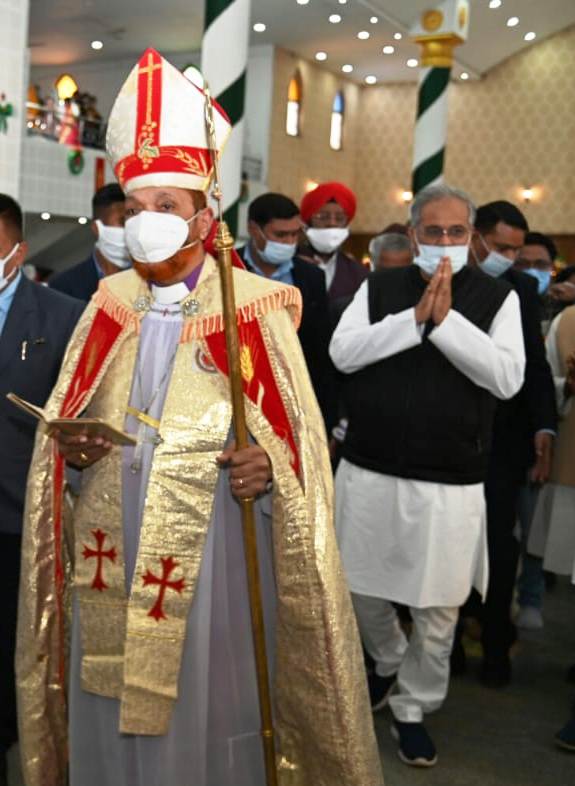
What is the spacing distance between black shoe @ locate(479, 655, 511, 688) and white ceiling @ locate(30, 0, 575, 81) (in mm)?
13546

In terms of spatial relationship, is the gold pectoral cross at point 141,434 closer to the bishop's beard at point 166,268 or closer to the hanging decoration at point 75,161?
the bishop's beard at point 166,268

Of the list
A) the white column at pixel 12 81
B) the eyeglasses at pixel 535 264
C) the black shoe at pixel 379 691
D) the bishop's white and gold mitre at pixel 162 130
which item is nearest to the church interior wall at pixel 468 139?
the white column at pixel 12 81

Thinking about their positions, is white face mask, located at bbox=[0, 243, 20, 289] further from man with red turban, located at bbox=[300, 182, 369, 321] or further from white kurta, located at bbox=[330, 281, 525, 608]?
man with red turban, located at bbox=[300, 182, 369, 321]

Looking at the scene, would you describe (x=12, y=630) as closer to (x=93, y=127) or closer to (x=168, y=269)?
(x=168, y=269)

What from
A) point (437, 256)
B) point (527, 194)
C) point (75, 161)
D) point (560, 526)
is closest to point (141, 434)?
point (437, 256)

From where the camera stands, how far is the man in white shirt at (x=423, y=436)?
12.0ft

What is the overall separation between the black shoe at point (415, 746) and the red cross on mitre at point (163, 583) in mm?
1431

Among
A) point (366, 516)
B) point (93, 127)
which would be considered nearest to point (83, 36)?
point (93, 127)

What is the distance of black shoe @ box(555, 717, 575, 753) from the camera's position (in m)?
3.94

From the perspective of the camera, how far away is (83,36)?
2045cm

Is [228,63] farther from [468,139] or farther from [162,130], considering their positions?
[468,139]

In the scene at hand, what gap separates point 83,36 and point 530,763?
19124 millimetres

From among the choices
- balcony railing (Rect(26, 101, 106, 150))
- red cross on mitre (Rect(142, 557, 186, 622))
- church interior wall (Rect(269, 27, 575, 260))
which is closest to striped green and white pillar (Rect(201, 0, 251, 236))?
red cross on mitre (Rect(142, 557, 186, 622))

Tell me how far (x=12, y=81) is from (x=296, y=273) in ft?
27.1
